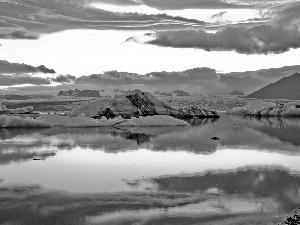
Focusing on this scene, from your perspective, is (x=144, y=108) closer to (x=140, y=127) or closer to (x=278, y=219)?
(x=140, y=127)

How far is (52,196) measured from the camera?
7.70 m

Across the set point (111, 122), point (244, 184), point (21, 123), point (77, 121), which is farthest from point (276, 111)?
point (244, 184)

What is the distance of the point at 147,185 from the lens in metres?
8.58

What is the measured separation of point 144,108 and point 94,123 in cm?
Result: 935

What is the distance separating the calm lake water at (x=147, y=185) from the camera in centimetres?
642

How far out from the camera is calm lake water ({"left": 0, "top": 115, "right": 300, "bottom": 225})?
6418 mm

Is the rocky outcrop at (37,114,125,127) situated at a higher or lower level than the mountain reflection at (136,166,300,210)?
lower

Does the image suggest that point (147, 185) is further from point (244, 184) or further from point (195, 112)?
point (195, 112)

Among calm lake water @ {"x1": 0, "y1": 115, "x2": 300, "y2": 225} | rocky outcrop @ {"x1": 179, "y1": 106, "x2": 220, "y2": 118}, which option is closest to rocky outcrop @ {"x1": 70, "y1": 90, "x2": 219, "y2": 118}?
rocky outcrop @ {"x1": 179, "y1": 106, "x2": 220, "y2": 118}

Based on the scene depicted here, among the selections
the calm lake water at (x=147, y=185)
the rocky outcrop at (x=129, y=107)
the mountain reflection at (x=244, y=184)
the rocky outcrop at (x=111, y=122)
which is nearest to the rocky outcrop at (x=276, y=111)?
the rocky outcrop at (x=129, y=107)

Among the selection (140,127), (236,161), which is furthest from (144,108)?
(236,161)

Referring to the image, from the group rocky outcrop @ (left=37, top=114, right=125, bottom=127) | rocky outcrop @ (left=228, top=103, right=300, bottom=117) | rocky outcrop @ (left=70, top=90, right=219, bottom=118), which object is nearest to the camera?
rocky outcrop @ (left=37, top=114, right=125, bottom=127)

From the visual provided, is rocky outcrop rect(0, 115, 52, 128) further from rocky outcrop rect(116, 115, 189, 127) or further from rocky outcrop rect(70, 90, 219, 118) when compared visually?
rocky outcrop rect(70, 90, 219, 118)

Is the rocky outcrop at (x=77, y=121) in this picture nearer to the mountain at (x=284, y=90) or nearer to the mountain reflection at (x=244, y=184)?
the mountain reflection at (x=244, y=184)
